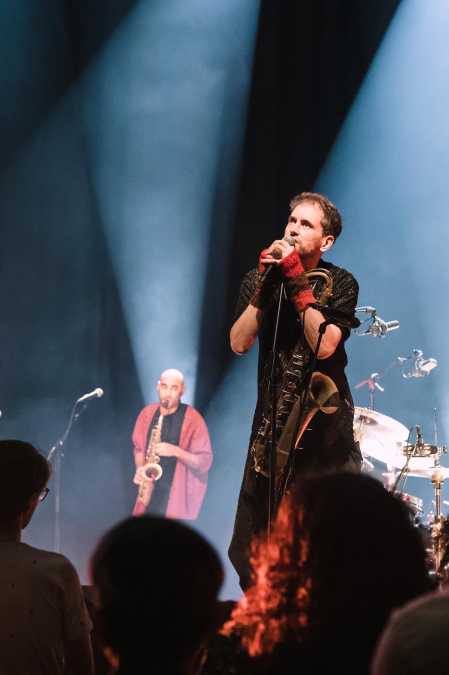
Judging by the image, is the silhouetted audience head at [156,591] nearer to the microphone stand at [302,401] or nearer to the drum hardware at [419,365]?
the microphone stand at [302,401]

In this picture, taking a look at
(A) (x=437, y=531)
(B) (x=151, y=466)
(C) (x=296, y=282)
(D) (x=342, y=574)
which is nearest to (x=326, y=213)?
(C) (x=296, y=282)

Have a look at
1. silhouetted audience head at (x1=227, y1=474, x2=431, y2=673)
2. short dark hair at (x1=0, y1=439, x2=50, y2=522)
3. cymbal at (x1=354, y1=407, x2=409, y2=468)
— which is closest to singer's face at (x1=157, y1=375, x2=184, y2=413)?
cymbal at (x1=354, y1=407, x2=409, y2=468)

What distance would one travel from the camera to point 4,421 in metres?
8.27

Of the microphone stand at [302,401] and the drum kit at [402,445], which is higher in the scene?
the drum kit at [402,445]

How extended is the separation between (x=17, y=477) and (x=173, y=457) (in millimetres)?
5267

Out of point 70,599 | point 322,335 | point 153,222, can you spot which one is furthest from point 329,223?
point 153,222

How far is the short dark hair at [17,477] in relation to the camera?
7.50 feet

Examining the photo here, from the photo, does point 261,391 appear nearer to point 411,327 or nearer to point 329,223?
point 329,223

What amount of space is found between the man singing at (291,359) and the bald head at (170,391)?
4.38 metres

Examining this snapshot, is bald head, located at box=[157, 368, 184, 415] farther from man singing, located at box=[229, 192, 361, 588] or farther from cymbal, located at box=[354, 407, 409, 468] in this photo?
man singing, located at box=[229, 192, 361, 588]

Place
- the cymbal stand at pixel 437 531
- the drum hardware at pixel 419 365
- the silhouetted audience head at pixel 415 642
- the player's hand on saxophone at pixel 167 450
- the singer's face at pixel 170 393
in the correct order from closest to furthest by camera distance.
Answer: the silhouetted audience head at pixel 415 642, the cymbal stand at pixel 437 531, the drum hardware at pixel 419 365, the player's hand on saxophone at pixel 167 450, the singer's face at pixel 170 393

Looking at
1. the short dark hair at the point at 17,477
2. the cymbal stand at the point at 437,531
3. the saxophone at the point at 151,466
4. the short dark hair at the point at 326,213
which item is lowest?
the short dark hair at the point at 17,477

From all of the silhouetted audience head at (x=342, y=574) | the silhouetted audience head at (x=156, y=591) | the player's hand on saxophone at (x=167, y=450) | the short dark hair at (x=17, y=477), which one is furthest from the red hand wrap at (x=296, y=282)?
the player's hand on saxophone at (x=167, y=450)

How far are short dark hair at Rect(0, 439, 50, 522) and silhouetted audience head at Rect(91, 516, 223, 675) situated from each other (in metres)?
1.16
